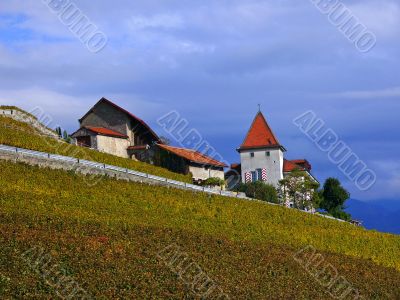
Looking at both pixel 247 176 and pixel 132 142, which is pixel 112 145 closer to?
pixel 132 142

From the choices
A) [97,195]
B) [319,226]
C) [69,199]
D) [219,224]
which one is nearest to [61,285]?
[69,199]

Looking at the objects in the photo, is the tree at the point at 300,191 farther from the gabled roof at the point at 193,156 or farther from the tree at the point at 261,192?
the gabled roof at the point at 193,156

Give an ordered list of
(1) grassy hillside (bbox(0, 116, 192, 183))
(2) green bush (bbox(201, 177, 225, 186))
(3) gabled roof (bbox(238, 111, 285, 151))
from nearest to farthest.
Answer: (1) grassy hillside (bbox(0, 116, 192, 183)) → (2) green bush (bbox(201, 177, 225, 186)) → (3) gabled roof (bbox(238, 111, 285, 151))

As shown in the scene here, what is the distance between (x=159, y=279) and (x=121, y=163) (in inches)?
1259

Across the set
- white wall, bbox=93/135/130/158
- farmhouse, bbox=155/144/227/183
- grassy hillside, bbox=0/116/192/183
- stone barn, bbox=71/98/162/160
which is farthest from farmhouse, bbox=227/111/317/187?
grassy hillside, bbox=0/116/192/183

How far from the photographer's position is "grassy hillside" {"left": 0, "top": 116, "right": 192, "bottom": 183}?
1813 inches

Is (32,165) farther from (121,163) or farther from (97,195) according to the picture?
(121,163)

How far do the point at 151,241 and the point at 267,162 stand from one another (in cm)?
5857

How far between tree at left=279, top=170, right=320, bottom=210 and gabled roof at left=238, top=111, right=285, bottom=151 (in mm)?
10001

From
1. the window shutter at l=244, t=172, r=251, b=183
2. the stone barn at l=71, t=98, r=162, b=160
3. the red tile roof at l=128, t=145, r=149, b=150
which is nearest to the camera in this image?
the stone barn at l=71, t=98, r=162, b=160

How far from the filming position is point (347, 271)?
32.9 metres

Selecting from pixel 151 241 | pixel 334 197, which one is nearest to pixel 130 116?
pixel 334 197

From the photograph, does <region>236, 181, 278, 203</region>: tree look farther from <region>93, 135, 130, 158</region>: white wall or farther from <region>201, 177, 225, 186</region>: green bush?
<region>93, 135, 130, 158</region>: white wall

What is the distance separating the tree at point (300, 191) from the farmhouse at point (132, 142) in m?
7.89
